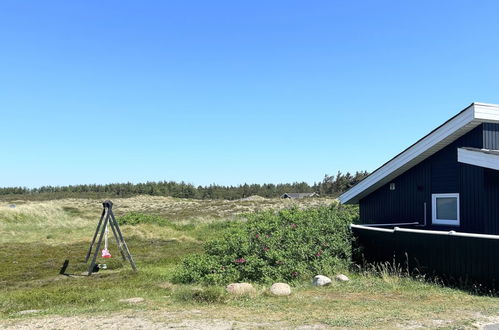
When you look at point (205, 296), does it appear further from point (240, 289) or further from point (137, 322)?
point (137, 322)

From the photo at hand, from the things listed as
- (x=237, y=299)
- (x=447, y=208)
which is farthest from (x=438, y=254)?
(x=237, y=299)

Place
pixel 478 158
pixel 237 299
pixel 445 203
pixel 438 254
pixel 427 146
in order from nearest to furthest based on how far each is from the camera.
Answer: pixel 237 299 < pixel 438 254 < pixel 478 158 < pixel 445 203 < pixel 427 146

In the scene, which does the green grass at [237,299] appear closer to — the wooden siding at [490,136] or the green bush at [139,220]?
the wooden siding at [490,136]

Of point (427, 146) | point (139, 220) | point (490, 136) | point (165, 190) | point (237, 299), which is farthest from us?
point (165, 190)

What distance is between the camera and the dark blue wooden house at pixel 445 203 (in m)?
9.01

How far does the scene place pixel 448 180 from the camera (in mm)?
12141

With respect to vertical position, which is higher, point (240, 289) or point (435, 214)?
point (435, 214)

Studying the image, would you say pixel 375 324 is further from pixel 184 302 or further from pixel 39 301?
pixel 39 301

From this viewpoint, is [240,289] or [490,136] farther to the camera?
[490,136]

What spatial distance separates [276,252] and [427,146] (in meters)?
5.58

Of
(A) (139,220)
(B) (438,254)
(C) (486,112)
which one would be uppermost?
(C) (486,112)

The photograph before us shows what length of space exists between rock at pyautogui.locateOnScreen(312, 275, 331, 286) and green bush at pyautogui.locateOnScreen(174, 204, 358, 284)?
574 mm

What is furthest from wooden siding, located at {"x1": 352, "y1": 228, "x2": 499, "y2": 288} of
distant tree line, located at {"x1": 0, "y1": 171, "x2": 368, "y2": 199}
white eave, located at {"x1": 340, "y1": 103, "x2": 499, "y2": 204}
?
distant tree line, located at {"x1": 0, "y1": 171, "x2": 368, "y2": 199}

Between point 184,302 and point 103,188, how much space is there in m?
97.5
